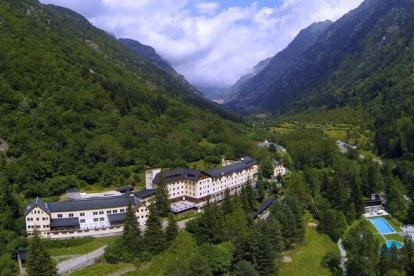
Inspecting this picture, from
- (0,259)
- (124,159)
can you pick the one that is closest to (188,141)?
(124,159)

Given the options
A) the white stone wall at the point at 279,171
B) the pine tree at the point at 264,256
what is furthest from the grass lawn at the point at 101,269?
the white stone wall at the point at 279,171

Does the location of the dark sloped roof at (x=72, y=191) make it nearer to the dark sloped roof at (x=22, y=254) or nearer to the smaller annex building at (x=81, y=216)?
the smaller annex building at (x=81, y=216)

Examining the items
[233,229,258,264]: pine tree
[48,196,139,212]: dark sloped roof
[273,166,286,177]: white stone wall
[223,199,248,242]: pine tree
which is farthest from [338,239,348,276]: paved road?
[48,196,139,212]: dark sloped roof

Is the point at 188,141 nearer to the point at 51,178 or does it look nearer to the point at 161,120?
the point at 161,120

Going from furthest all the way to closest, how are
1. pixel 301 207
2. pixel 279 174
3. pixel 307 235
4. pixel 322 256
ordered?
pixel 279 174, pixel 301 207, pixel 307 235, pixel 322 256

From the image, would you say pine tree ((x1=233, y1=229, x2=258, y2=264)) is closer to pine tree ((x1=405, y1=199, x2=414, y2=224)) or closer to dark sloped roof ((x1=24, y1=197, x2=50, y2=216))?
dark sloped roof ((x1=24, y1=197, x2=50, y2=216))

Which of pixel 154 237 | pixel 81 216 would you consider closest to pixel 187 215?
pixel 154 237

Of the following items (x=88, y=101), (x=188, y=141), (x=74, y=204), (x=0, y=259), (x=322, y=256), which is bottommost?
(x=322, y=256)
